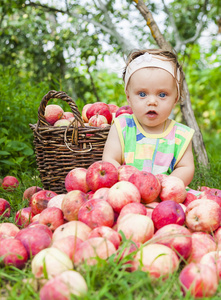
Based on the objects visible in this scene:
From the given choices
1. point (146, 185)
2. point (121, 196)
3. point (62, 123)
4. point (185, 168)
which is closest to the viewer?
point (121, 196)

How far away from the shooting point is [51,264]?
1.40 metres

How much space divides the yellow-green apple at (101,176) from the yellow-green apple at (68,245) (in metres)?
0.54

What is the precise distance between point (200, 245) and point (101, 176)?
0.71 m

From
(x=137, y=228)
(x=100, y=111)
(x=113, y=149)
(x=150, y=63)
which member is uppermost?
(x=150, y=63)

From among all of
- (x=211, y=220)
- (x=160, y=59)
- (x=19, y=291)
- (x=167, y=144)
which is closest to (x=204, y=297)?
(x=211, y=220)

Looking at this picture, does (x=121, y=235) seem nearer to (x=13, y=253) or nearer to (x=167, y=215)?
(x=167, y=215)

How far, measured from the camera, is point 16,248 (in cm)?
160

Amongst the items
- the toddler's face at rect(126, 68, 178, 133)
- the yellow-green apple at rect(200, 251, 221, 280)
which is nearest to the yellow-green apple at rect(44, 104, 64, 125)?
the toddler's face at rect(126, 68, 178, 133)

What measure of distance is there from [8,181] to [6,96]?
1.38 meters

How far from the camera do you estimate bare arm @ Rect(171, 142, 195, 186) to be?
8.79 ft

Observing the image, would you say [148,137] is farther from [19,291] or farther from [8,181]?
[19,291]

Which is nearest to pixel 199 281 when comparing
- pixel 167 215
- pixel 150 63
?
pixel 167 215

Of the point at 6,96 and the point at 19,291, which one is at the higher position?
the point at 6,96

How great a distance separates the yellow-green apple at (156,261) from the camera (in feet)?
4.70
